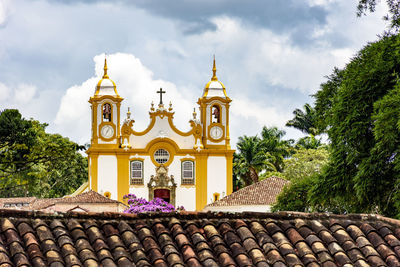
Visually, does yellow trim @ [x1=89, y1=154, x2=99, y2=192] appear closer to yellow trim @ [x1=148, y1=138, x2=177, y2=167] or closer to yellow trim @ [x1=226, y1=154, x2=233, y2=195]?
yellow trim @ [x1=148, y1=138, x2=177, y2=167]

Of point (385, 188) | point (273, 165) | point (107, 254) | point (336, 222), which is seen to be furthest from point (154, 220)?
point (273, 165)

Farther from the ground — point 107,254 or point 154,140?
point 154,140

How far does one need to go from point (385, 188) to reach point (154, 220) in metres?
10.8

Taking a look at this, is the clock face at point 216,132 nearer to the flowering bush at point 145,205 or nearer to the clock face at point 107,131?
the clock face at point 107,131

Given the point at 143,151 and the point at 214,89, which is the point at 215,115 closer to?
the point at 214,89

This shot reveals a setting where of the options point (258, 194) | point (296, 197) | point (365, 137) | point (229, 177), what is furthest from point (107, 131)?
point (365, 137)

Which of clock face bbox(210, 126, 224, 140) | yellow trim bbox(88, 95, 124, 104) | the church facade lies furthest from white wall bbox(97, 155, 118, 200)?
clock face bbox(210, 126, 224, 140)

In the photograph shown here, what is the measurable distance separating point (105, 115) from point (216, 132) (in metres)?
7.14

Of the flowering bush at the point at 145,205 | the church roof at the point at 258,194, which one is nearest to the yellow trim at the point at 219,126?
the flowering bush at the point at 145,205

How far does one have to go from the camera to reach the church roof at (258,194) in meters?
36.8

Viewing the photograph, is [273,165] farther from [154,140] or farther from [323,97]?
[323,97]

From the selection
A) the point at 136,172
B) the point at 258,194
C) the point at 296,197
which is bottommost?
the point at 296,197

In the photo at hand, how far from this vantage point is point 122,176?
46.2m

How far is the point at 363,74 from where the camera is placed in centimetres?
1769
